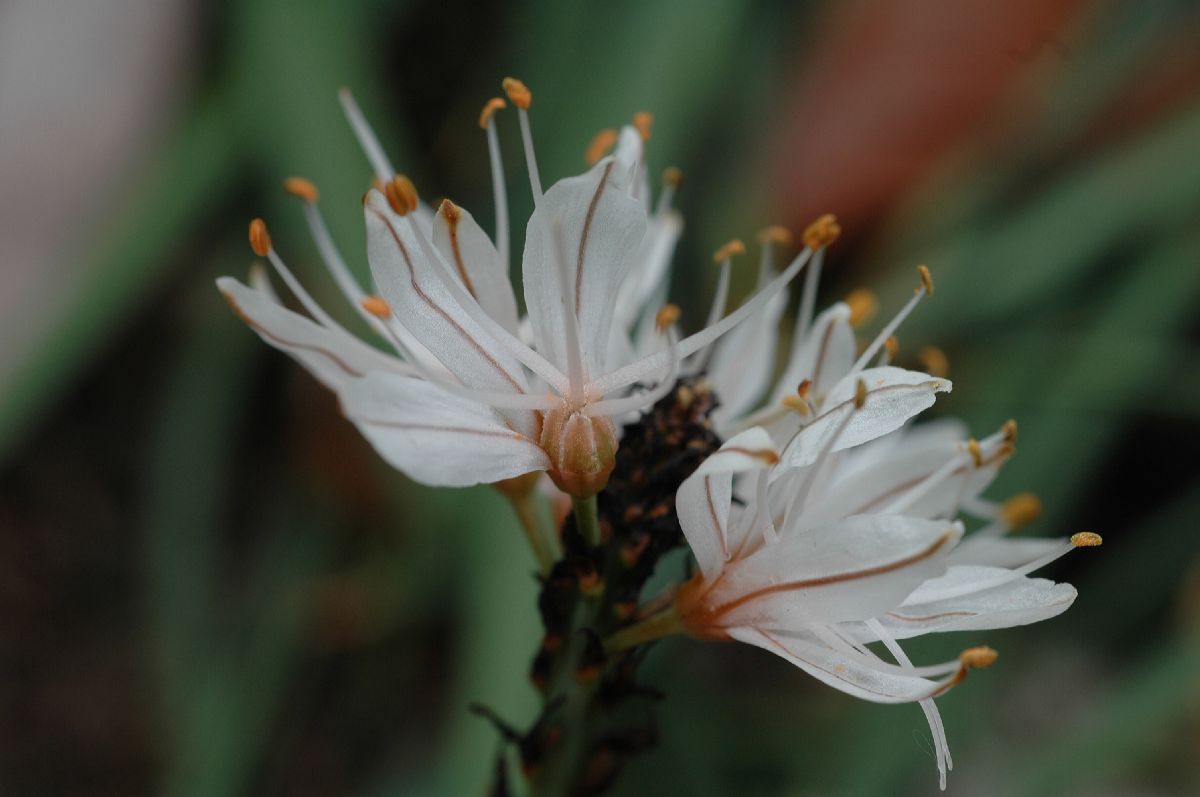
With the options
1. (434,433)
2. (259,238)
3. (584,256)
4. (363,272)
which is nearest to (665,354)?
(584,256)

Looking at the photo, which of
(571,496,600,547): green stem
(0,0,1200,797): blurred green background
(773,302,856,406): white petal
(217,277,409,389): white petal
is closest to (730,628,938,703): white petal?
(571,496,600,547): green stem

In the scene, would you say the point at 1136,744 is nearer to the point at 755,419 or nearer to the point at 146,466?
the point at 755,419

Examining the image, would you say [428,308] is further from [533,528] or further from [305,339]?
[533,528]

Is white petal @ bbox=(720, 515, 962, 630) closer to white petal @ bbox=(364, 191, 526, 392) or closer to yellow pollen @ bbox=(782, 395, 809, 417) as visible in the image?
yellow pollen @ bbox=(782, 395, 809, 417)

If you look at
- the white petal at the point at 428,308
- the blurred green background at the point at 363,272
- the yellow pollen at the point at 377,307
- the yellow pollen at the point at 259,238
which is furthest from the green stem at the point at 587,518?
the blurred green background at the point at 363,272

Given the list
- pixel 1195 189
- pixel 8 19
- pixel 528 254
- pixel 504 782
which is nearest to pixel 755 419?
pixel 528 254

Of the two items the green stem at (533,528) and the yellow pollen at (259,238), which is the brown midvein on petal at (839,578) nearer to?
the green stem at (533,528)
